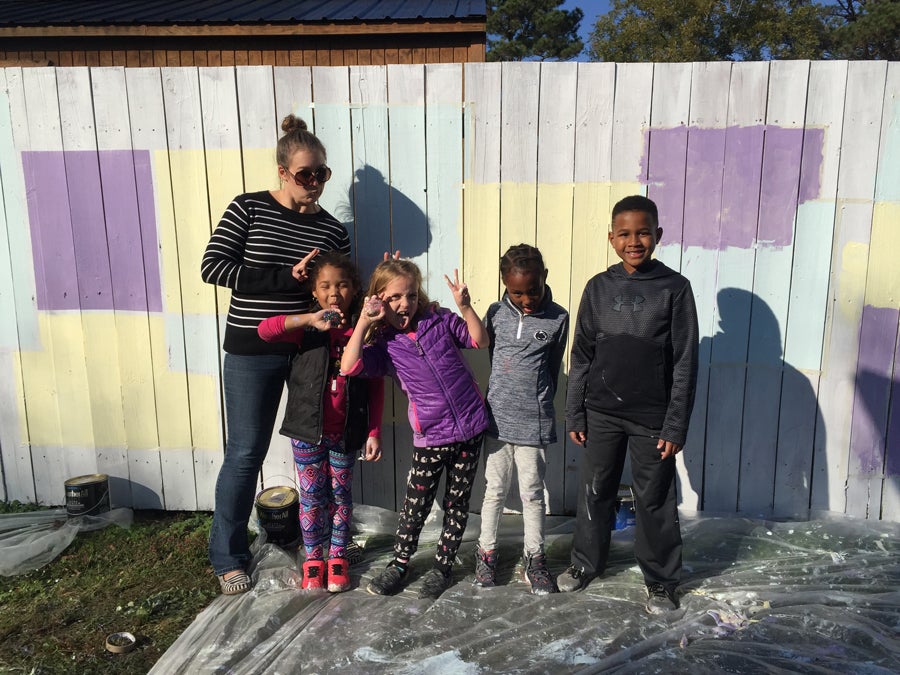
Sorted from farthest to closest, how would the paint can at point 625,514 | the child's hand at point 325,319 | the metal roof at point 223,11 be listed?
the metal roof at point 223,11 < the paint can at point 625,514 < the child's hand at point 325,319

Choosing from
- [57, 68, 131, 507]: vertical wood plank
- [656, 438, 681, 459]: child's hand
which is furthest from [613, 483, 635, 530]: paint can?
[57, 68, 131, 507]: vertical wood plank

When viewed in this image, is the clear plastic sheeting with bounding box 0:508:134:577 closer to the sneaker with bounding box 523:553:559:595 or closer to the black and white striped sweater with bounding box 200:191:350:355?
the black and white striped sweater with bounding box 200:191:350:355

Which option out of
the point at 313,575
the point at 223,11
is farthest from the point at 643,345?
the point at 223,11

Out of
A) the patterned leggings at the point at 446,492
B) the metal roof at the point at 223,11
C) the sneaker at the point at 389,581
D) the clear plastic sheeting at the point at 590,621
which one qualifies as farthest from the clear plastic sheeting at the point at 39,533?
the metal roof at the point at 223,11

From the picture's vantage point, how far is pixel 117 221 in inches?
127

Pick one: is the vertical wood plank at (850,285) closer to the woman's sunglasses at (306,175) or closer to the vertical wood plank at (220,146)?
the woman's sunglasses at (306,175)

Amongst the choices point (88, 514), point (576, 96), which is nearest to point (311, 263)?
point (576, 96)

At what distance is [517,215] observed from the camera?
3113mm

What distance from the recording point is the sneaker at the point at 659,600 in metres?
2.52

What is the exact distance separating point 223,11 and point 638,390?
783 cm

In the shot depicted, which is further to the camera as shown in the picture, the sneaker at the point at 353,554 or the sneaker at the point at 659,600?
the sneaker at the point at 353,554

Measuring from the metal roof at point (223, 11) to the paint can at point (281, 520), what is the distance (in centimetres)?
584

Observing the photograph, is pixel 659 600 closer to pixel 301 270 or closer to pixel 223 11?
pixel 301 270

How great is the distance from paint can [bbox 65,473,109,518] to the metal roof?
229 inches
